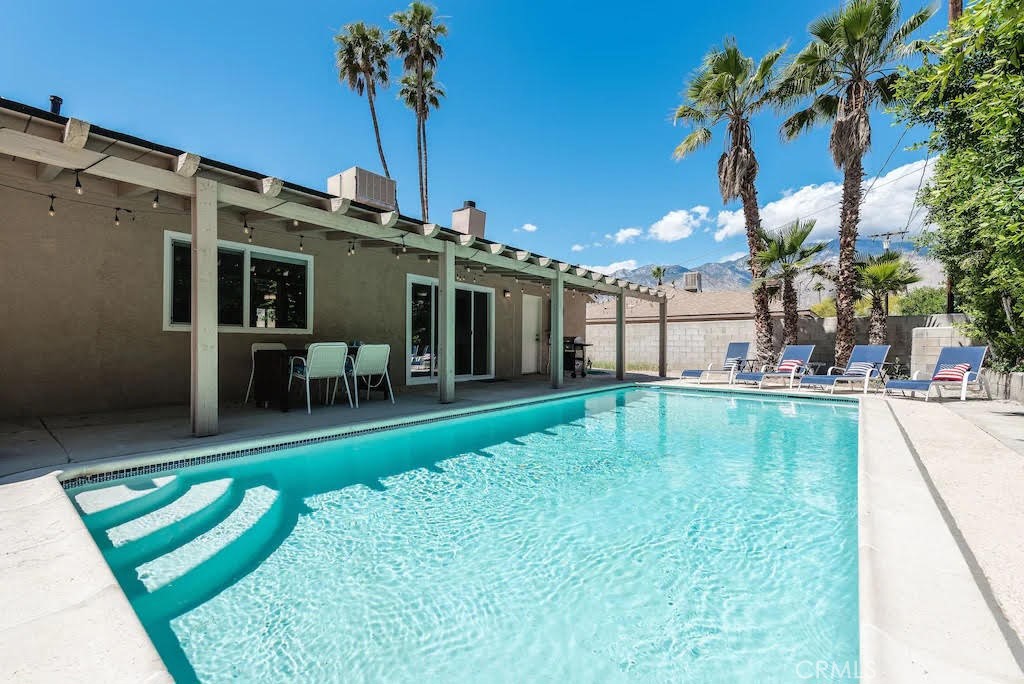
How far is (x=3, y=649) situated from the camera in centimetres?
165

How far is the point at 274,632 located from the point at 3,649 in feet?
3.07

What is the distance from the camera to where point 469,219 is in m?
12.9

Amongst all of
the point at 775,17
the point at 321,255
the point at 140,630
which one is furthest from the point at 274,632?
the point at 775,17

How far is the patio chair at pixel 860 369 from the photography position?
10719 mm

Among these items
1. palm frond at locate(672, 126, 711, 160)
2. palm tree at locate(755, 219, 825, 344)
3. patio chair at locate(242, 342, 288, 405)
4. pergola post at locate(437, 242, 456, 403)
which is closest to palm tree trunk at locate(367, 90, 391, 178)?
palm frond at locate(672, 126, 711, 160)

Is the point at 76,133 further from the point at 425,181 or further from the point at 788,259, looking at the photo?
the point at 425,181

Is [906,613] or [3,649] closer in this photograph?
[3,649]

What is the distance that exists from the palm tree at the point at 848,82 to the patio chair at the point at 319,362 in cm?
1266

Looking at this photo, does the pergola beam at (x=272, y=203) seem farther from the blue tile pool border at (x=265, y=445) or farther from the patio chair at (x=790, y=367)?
the patio chair at (x=790, y=367)

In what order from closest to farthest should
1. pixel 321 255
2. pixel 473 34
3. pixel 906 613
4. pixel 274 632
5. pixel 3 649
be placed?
pixel 3 649 → pixel 906 613 → pixel 274 632 → pixel 321 255 → pixel 473 34

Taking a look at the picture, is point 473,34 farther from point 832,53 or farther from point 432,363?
point 432,363

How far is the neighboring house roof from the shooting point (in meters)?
18.8

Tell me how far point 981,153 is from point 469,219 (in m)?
10.0

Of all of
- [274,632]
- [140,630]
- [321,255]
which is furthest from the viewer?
[321,255]
